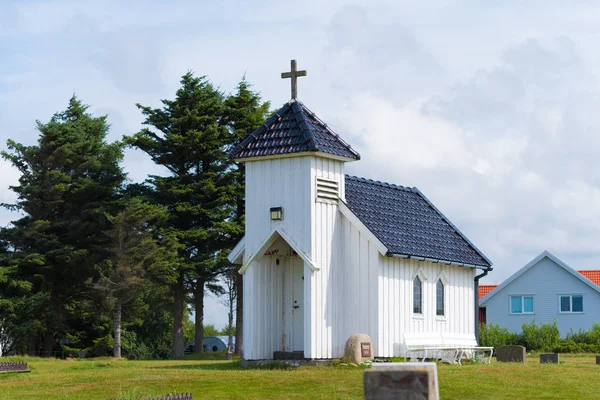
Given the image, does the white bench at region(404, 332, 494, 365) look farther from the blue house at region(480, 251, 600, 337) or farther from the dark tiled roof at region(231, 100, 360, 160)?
the blue house at region(480, 251, 600, 337)

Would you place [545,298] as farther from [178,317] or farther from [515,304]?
[178,317]

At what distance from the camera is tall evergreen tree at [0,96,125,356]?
4616 centimetres

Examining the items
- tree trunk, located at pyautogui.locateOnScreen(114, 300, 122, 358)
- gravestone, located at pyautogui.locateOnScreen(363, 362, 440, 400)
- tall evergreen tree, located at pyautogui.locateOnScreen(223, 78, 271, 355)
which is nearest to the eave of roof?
tall evergreen tree, located at pyautogui.locateOnScreen(223, 78, 271, 355)

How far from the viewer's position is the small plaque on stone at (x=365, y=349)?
83.3ft

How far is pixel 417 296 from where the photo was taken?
2856 cm

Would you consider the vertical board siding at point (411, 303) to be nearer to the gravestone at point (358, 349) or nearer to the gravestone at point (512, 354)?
the gravestone at point (358, 349)

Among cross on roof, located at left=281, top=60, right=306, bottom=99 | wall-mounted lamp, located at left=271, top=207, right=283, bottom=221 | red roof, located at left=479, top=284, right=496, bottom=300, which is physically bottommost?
red roof, located at left=479, top=284, right=496, bottom=300

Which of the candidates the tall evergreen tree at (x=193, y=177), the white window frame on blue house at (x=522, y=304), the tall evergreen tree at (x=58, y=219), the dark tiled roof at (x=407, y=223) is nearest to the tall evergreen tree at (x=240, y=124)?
the tall evergreen tree at (x=193, y=177)

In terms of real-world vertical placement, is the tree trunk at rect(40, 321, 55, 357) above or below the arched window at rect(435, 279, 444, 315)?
below

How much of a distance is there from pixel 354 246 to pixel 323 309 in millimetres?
2024

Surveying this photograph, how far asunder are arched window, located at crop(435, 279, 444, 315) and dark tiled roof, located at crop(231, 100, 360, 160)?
18.1ft

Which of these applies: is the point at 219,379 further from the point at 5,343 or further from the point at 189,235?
the point at 5,343

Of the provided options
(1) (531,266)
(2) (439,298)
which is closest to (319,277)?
(2) (439,298)

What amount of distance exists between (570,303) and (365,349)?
35615 mm
